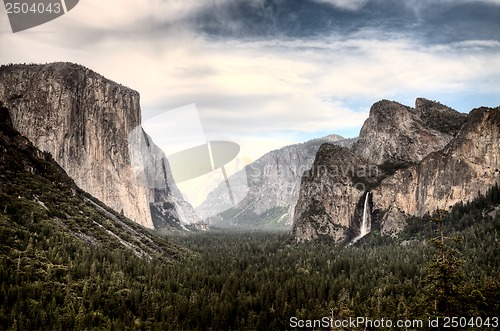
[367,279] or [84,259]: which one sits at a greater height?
[84,259]

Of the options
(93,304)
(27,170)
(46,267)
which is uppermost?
(27,170)

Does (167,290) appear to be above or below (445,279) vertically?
below

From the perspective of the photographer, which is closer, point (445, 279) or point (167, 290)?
point (445, 279)

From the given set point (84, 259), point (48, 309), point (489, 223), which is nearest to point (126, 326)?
point (48, 309)

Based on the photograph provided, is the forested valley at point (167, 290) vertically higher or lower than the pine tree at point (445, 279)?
lower

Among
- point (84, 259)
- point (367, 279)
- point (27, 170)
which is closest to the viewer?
point (84, 259)

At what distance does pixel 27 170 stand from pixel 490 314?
182 metres

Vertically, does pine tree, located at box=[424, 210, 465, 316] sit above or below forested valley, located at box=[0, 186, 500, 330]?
above

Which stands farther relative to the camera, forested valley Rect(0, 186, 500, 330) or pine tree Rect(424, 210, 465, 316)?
forested valley Rect(0, 186, 500, 330)

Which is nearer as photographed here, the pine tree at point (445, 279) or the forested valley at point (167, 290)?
the pine tree at point (445, 279)

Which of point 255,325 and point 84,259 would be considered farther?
point 84,259

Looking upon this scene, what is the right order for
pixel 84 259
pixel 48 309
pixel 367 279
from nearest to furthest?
pixel 48 309
pixel 84 259
pixel 367 279

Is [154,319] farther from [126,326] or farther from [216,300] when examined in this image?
[216,300]

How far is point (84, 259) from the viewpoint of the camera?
142 meters
